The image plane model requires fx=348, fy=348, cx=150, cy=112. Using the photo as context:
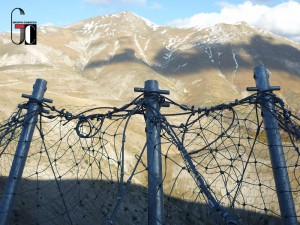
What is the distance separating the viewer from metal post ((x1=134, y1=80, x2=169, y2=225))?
14.2 ft

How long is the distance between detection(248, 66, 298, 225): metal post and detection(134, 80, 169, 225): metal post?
1405mm

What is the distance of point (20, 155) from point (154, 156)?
200cm

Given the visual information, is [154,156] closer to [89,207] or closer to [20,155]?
[20,155]

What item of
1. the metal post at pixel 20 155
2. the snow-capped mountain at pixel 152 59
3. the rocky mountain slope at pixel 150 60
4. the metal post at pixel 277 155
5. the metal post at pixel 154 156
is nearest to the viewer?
the metal post at pixel 277 155

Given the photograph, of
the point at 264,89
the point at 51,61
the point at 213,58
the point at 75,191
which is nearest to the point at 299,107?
the point at 213,58

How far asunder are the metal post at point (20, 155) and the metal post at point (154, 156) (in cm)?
177

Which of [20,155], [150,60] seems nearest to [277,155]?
[20,155]

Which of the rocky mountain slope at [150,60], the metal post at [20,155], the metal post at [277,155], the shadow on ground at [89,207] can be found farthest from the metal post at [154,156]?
the rocky mountain slope at [150,60]

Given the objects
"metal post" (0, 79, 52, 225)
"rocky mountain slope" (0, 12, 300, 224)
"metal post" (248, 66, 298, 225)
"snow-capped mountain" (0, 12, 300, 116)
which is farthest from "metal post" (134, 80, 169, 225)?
"snow-capped mountain" (0, 12, 300, 116)

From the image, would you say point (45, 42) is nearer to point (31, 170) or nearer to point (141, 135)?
point (141, 135)

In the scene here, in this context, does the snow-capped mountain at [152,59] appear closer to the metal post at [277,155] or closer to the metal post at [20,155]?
the metal post at [20,155]

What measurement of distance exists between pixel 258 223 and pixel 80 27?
16000 centimetres

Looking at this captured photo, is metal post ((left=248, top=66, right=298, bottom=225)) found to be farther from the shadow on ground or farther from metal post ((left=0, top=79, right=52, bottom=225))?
the shadow on ground

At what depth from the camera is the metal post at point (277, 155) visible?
4168 mm
